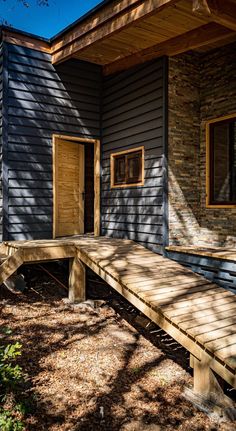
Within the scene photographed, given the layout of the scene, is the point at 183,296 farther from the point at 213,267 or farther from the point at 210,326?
the point at 213,267

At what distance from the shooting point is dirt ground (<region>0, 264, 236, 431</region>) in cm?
309

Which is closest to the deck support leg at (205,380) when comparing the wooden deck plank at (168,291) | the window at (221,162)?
the wooden deck plank at (168,291)

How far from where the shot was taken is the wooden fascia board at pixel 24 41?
242 inches

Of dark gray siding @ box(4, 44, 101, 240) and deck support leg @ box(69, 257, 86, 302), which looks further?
dark gray siding @ box(4, 44, 101, 240)

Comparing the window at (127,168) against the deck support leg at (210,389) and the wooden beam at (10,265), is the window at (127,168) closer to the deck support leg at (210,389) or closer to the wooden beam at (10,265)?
the wooden beam at (10,265)

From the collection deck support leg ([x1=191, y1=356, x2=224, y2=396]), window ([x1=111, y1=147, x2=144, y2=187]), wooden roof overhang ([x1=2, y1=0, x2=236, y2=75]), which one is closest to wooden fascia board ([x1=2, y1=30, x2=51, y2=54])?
wooden roof overhang ([x1=2, y1=0, x2=236, y2=75])

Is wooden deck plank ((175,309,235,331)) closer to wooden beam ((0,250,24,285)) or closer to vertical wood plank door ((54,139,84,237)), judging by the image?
wooden beam ((0,250,24,285))

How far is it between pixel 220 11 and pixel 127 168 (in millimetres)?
3407

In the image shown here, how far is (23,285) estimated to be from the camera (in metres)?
5.95

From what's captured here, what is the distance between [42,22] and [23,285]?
6.37 metres

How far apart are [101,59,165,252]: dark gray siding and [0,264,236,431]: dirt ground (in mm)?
1681

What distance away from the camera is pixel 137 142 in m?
6.41

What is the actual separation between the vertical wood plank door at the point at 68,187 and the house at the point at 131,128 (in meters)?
0.03

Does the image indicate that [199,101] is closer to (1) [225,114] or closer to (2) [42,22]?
(1) [225,114]
